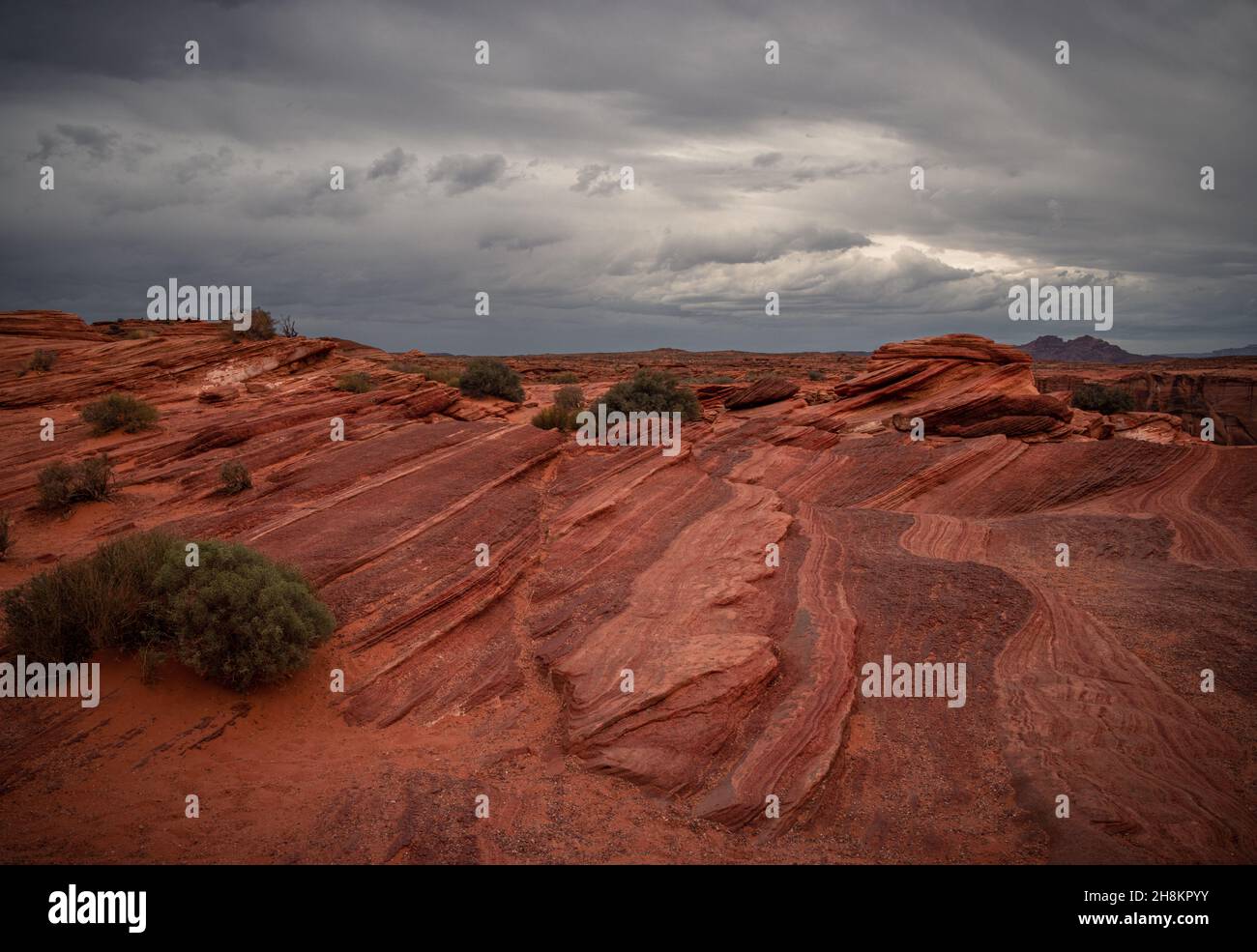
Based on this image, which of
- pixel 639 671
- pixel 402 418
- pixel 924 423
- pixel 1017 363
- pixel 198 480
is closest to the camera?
pixel 639 671

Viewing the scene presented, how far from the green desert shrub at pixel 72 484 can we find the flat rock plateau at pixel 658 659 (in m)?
0.32

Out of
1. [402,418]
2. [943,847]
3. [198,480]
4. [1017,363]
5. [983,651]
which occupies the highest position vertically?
[1017,363]

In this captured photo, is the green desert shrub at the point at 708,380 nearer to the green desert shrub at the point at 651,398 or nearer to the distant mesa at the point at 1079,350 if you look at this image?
the green desert shrub at the point at 651,398

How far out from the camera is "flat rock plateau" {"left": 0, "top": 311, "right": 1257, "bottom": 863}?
716 centimetres

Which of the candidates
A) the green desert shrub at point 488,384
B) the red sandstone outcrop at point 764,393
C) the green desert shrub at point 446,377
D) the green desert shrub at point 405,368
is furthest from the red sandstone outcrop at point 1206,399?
the green desert shrub at point 405,368

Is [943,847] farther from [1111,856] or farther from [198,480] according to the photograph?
[198,480]

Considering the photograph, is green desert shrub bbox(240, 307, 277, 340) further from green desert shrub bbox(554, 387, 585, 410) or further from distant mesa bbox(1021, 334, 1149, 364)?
distant mesa bbox(1021, 334, 1149, 364)

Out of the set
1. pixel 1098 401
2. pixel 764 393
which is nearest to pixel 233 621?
pixel 764 393

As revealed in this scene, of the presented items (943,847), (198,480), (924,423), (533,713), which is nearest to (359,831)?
(533,713)

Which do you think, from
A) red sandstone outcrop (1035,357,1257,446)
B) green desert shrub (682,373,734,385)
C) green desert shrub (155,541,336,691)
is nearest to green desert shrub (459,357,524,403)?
green desert shrub (682,373,734,385)

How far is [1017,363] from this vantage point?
26.7m

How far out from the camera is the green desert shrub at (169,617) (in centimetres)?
902
